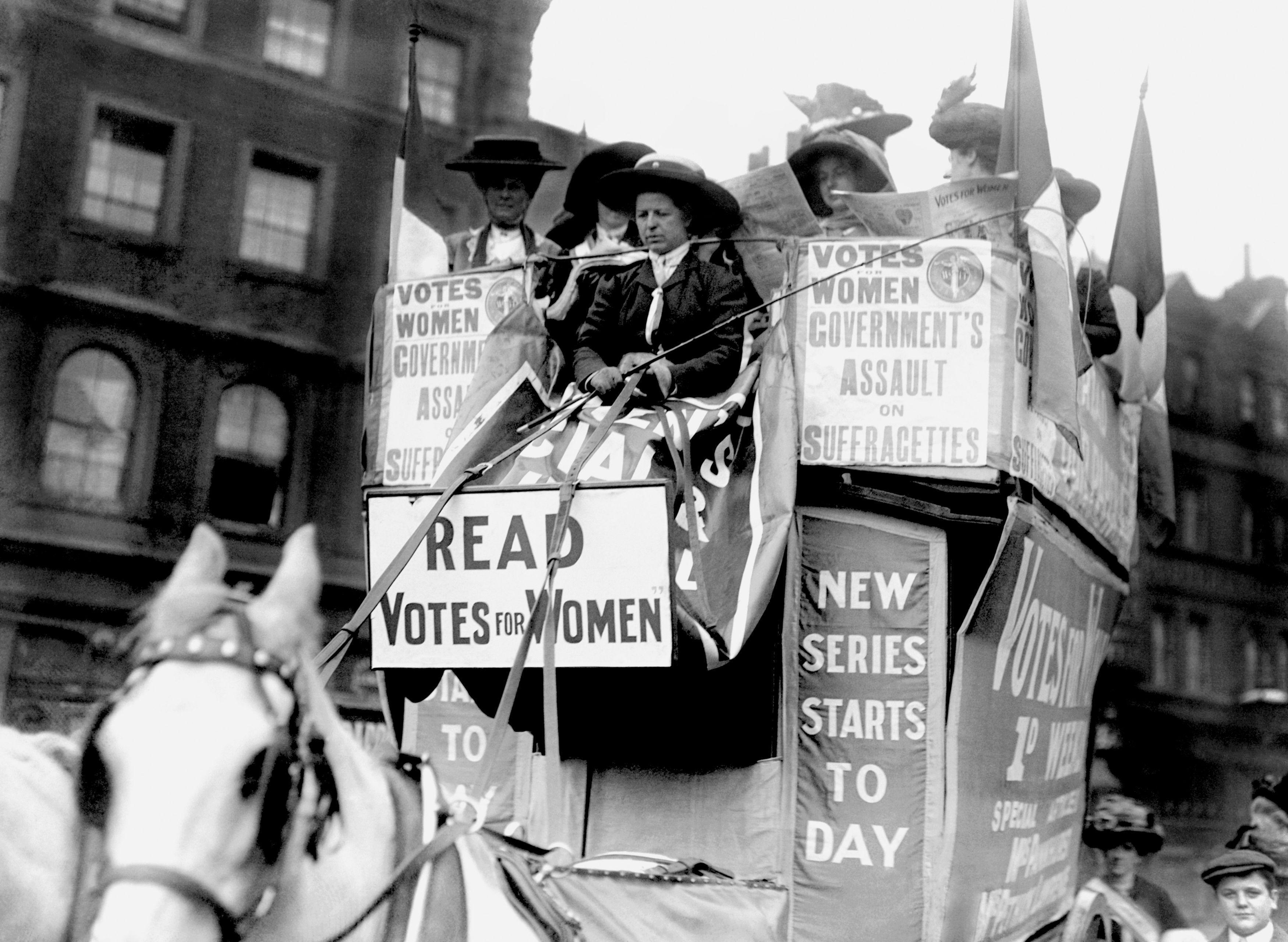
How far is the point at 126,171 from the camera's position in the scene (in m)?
15.0

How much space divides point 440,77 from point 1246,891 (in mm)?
14178

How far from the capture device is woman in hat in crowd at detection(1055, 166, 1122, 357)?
7027mm

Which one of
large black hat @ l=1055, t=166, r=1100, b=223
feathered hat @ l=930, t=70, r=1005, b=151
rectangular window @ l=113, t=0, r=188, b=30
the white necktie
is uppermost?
rectangular window @ l=113, t=0, r=188, b=30

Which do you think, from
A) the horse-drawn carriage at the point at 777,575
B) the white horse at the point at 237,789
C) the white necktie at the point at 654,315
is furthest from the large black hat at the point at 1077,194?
the white horse at the point at 237,789

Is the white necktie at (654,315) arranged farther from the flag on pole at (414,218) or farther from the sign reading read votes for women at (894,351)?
the flag on pole at (414,218)

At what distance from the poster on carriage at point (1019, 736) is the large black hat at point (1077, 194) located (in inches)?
79.5

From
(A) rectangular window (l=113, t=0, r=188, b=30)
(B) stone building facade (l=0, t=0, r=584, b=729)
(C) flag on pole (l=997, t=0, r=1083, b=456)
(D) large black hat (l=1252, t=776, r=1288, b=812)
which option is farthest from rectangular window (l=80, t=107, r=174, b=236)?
(D) large black hat (l=1252, t=776, r=1288, b=812)

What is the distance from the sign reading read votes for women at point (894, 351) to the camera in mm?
5543

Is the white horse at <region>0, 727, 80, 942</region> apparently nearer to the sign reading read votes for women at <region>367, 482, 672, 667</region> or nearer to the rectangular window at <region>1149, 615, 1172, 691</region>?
the sign reading read votes for women at <region>367, 482, 672, 667</region>

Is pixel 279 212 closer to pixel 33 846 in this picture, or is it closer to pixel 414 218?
pixel 414 218

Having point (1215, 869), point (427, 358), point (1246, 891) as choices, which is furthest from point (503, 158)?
point (1246, 891)

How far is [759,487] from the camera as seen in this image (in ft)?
17.7

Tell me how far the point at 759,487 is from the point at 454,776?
2216mm

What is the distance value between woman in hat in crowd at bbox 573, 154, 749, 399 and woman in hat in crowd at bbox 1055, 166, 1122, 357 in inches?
Answer: 72.3
